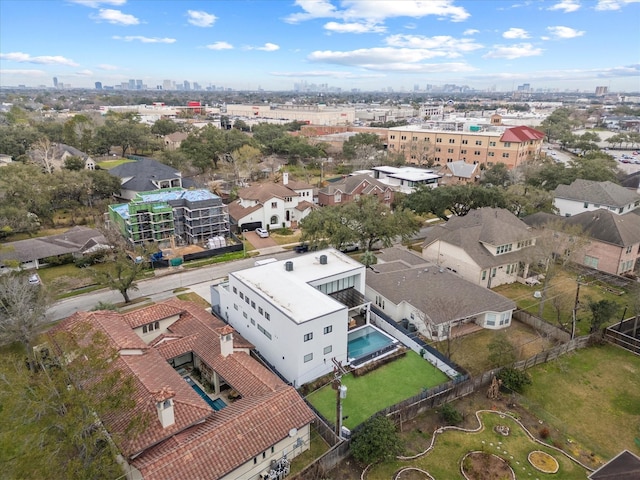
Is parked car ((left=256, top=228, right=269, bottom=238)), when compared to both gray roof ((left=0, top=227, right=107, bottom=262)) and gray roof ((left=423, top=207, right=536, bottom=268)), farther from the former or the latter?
gray roof ((left=423, top=207, right=536, bottom=268))

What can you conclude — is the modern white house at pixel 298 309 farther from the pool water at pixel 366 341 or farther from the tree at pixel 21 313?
the tree at pixel 21 313

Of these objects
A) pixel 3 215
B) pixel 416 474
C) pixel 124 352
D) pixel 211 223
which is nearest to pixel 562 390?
pixel 416 474

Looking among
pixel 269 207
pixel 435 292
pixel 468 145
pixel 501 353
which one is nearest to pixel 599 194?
pixel 435 292

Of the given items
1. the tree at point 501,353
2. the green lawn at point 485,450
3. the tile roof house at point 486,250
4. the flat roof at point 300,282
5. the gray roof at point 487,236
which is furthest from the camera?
the gray roof at point 487,236

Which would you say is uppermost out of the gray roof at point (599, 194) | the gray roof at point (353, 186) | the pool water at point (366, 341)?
the gray roof at point (599, 194)

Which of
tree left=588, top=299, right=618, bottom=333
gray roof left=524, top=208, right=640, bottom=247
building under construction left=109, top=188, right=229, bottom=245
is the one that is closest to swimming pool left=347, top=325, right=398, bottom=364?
tree left=588, top=299, right=618, bottom=333

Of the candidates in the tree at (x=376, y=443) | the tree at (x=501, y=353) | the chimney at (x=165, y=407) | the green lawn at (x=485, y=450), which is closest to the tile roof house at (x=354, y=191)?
the tree at (x=501, y=353)
